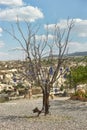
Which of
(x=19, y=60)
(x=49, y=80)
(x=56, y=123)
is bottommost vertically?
(x=56, y=123)

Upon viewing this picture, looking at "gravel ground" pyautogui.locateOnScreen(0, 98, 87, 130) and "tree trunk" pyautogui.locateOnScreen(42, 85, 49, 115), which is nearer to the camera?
"gravel ground" pyautogui.locateOnScreen(0, 98, 87, 130)

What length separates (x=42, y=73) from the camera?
16.5m

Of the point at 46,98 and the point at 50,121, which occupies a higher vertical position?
the point at 46,98

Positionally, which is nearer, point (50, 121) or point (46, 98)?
point (50, 121)

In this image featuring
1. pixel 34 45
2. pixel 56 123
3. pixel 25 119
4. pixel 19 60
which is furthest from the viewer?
pixel 19 60

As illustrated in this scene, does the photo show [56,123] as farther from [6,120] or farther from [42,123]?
[6,120]

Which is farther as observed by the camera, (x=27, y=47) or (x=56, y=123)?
(x=27, y=47)

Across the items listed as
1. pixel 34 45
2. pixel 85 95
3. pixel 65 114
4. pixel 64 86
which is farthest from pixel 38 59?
pixel 64 86

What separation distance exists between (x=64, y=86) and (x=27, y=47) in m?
20.6

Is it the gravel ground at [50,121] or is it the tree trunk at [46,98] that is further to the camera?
the tree trunk at [46,98]

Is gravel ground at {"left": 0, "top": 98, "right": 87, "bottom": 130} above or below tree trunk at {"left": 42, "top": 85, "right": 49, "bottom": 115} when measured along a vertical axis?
below

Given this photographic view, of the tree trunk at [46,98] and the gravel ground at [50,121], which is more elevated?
the tree trunk at [46,98]

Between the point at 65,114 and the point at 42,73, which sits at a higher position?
the point at 42,73

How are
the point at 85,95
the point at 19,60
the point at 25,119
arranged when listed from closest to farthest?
the point at 25,119, the point at 19,60, the point at 85,95
